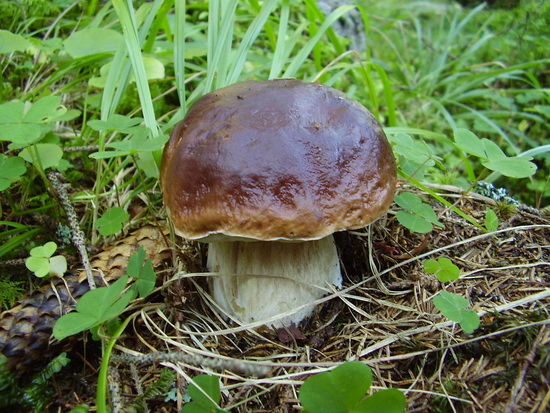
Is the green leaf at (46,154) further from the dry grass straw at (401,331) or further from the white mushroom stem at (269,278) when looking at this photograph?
the white mushroom stem at (269,278)

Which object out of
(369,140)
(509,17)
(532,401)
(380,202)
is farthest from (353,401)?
(509,17)

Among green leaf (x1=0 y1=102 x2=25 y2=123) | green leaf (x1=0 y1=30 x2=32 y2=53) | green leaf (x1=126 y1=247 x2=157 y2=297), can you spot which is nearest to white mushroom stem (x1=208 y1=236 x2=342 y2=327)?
green leaf (x1=126 y1=247 x2=157 y2=297)

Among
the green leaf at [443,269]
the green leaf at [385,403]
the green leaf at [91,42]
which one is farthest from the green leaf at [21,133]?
the green leaf at [443,269]

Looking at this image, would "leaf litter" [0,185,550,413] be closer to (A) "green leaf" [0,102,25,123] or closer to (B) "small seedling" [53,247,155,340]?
(B) "small seedling" [53,247,155,340]

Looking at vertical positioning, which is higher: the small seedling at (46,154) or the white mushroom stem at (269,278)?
the small seedling at (46,154)

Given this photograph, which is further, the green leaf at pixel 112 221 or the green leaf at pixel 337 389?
the green leaf at pixel 112 221

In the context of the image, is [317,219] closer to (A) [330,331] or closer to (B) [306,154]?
(B) [306,154]

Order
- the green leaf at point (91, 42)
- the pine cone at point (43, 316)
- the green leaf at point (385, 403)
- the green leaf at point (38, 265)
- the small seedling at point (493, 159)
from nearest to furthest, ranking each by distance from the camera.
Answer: the green leaf at point (385, 403) < the pine cone at point (43, 316) < the green leaf at point (38, 265) < the small seedling at point (493, 159) < the green leaf at point (91, 42)

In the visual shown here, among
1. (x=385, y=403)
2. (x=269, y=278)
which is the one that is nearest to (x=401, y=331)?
(x=385, y=403)
